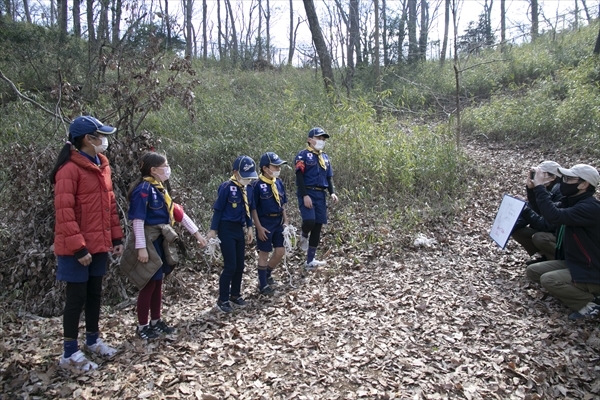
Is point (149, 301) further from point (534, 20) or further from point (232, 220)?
point (534, 20)

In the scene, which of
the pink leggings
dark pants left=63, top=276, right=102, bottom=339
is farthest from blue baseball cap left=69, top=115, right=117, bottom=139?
the pink leggings

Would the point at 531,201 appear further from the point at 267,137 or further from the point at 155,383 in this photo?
the point at 267,137

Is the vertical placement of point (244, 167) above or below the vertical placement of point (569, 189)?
above

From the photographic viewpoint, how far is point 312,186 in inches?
233

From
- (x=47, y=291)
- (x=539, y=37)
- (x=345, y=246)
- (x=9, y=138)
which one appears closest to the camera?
(x=47, y=291)

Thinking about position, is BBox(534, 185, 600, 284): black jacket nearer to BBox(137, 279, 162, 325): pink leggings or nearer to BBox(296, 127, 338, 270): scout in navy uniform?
BBox(296, 127, 338, 270): scout in navy uniform

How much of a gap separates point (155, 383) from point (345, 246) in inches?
150

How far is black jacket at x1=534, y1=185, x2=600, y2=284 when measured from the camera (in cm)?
416

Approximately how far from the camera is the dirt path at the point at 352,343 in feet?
11.3

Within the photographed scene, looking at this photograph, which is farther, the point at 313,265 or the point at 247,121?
the point at 247,121

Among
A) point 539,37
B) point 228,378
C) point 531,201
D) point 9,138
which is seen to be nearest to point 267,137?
point 9,138

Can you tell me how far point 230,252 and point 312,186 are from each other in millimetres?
1692

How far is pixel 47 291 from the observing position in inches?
198

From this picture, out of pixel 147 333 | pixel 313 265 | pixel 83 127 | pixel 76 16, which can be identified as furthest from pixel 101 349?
pixel 76 16
